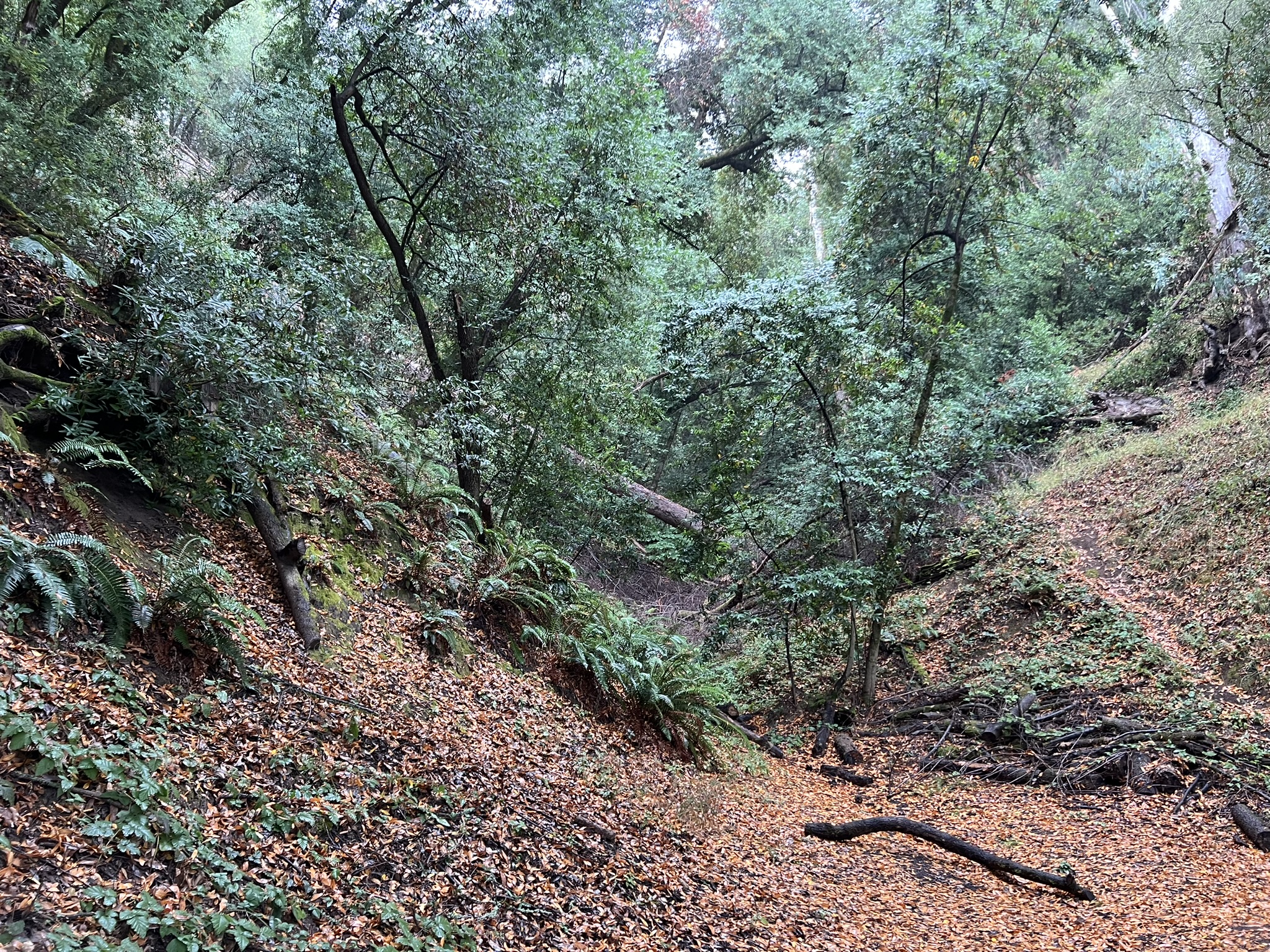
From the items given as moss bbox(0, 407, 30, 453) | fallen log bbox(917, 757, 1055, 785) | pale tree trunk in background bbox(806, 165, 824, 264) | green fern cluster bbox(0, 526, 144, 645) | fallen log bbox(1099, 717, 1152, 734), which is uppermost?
pale tree trunk in background bbox(806, 165, 824, 264)

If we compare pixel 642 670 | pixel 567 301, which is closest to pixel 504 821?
pixel 642 670

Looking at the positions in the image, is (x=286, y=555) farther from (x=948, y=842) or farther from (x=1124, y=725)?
(x=1124, y=725)

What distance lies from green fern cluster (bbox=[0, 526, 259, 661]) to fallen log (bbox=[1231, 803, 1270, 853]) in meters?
8.93

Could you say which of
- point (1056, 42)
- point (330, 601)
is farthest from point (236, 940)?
point (1056, 42)

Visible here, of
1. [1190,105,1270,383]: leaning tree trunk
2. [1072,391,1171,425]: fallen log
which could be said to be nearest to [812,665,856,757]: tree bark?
[1072,391,1171,425]: fallen log

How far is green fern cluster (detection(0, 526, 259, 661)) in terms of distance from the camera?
3598mm

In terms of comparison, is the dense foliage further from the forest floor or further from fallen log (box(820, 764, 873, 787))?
fallen log (box(820, 764, 873, 787))

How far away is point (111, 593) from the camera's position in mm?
3883

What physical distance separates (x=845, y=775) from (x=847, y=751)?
1.99ft

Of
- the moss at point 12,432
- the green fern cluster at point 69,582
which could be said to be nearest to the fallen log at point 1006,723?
the green fern cluster at point 69,582

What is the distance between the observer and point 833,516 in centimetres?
1147

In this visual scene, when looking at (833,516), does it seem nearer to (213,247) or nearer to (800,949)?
(800,949)

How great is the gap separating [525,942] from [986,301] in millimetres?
14056

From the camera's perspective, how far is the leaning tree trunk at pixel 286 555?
537 cm
